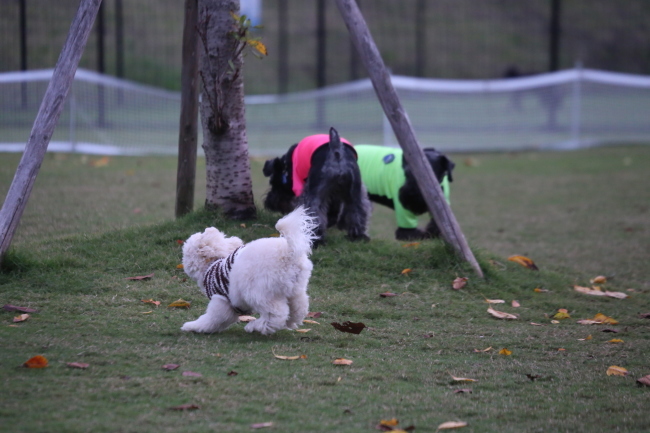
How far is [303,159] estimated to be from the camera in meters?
5.78

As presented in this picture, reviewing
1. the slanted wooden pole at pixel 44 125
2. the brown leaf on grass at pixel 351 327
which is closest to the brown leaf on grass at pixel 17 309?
the slanted wooden pole at pixel 44 125

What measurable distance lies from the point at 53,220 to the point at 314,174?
271 centimetres

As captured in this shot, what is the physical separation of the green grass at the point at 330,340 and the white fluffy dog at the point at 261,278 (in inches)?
5.6

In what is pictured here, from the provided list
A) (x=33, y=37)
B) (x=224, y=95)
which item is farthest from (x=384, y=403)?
(x=33, y=37)

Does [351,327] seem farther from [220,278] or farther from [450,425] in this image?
[450,425]

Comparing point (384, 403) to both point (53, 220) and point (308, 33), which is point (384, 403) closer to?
point (53, 220)

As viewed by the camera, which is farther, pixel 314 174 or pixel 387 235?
pixel 387 235

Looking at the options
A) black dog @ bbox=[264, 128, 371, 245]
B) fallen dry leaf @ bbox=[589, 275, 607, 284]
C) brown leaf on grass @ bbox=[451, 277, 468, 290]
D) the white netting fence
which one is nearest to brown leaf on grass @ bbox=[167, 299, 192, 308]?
black dog @ bbox=[264, 128, 371, 245]

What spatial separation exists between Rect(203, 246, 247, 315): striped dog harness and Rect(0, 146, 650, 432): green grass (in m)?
0.26

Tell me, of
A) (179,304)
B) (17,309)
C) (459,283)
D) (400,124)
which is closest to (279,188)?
(400,124)

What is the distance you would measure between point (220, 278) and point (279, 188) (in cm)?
268

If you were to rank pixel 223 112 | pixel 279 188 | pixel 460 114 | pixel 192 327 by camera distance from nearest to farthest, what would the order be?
1. pixel 192 327
2. pixel 223 112
3. pixel 279 188
4. pixel 460 114

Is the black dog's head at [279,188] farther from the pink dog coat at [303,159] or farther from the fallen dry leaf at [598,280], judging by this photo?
the fallen dry leaf at [598,280]

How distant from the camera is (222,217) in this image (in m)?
5.55
